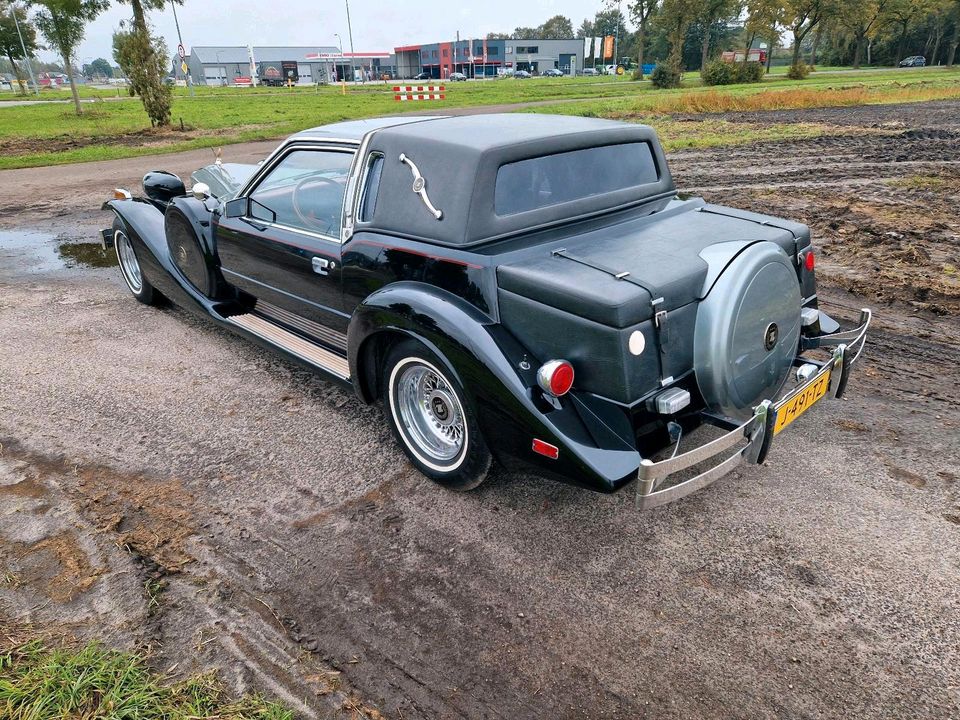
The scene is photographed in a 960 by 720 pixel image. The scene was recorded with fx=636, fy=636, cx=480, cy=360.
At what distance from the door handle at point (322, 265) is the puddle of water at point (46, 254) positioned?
15.5ft

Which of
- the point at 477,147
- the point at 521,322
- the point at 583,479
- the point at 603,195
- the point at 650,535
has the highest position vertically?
the point at 477,147

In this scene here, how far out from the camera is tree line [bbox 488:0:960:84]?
43.0m

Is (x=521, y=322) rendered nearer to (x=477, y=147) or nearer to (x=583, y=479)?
(x=583, y=479)

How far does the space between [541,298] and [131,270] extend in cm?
485

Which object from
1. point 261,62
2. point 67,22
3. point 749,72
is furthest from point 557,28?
point 67,22

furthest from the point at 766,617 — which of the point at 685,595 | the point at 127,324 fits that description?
the point at 127,324

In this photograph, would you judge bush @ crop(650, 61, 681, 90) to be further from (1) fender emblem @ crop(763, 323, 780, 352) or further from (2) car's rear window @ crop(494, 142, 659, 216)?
(1) fender emblem @ crop(763, 323, 780, 352)

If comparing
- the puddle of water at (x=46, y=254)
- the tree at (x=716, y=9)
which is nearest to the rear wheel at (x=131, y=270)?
the puddle of water at (x=46, y=254)

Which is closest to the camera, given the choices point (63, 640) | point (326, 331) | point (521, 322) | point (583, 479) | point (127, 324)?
point (63, 640)

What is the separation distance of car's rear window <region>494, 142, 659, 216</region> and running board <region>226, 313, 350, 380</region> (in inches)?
52.8

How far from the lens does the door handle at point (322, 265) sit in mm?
3670

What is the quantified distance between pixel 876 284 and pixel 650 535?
4149 millimetres

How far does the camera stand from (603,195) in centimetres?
349

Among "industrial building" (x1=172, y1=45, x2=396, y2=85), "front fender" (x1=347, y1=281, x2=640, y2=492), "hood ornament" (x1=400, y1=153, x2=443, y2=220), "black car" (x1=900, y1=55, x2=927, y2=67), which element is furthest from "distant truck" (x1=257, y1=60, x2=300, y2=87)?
"front fender" (x1=347, y1=281, x2=640, y2=492)
